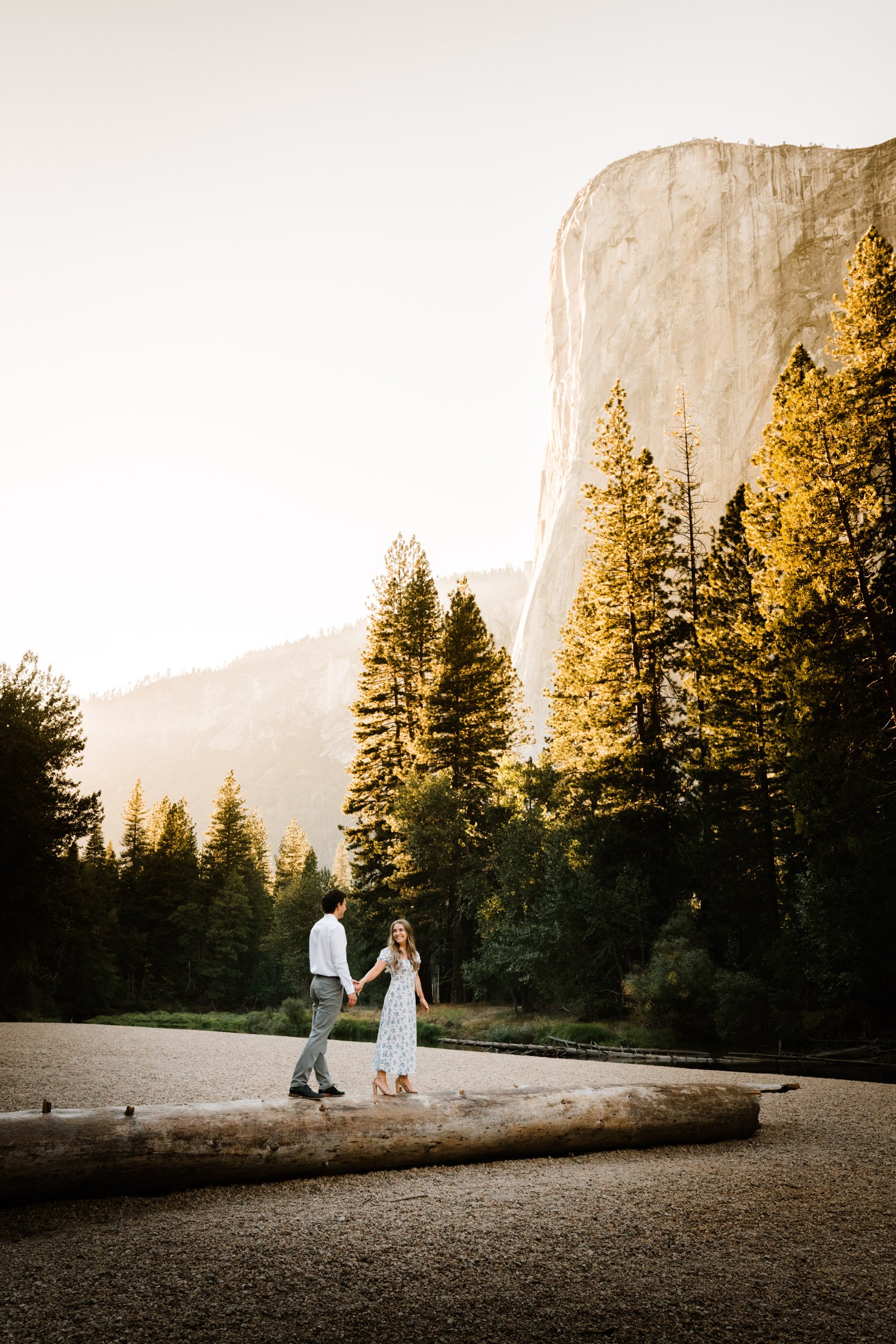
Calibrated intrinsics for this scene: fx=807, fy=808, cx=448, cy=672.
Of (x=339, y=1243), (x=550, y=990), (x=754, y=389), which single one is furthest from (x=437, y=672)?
(x=754, y=389)

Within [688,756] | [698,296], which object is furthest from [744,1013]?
[698,296]

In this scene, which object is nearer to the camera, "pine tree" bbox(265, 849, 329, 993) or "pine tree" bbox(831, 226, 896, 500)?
"pine tree" bbox(831, 226, 896, 500)

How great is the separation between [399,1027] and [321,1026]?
3.38ft

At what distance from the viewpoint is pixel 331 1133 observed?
5871 mm

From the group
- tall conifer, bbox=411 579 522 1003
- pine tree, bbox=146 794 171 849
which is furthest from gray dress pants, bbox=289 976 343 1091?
pine tree, bbox=146 794 171 849

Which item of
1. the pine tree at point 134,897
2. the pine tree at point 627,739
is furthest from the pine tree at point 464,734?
the pine tree at point 134,897

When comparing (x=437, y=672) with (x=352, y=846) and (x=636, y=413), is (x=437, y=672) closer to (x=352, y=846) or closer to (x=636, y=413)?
(x=352, y=846)

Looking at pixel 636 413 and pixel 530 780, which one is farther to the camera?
pixel 636 413

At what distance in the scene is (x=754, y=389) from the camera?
6253 centimetres

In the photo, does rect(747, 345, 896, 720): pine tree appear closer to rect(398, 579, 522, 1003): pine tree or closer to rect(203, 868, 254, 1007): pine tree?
rect(398, 579, 522, 1003): pine tree

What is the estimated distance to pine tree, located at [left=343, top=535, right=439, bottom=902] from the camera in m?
34.9

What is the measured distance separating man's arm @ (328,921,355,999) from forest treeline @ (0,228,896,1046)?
1237 centimetres

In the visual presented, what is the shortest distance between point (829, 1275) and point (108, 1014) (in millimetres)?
40279

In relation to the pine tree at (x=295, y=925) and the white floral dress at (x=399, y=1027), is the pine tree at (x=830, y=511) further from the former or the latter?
the pine tree at (x=295, y=925)
